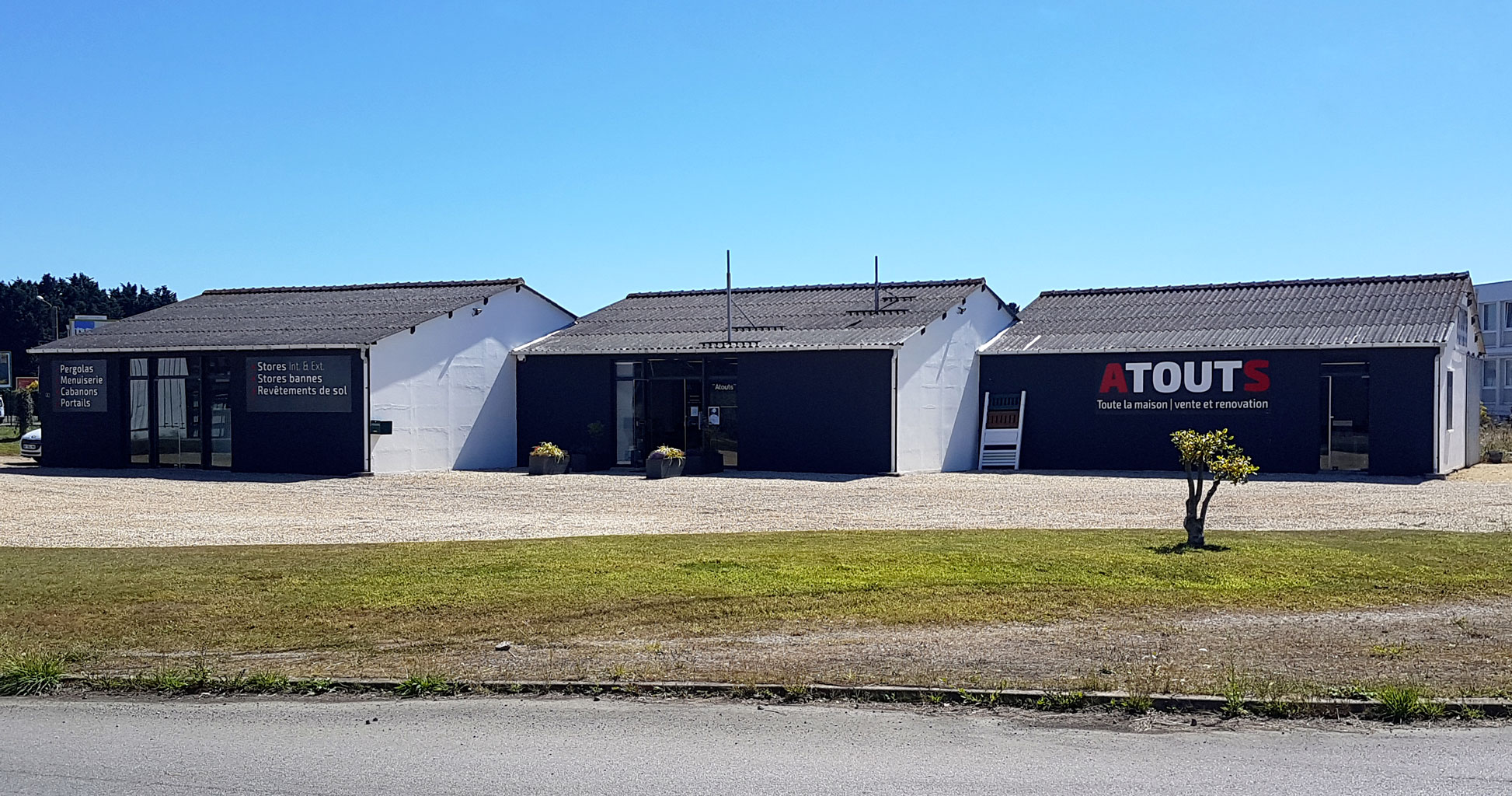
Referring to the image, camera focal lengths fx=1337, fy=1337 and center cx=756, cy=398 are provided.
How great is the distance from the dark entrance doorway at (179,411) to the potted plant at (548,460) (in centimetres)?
647

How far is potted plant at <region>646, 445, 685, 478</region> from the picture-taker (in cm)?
2616

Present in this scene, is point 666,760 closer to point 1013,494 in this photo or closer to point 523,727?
point 523,727

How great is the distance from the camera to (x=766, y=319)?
101ft

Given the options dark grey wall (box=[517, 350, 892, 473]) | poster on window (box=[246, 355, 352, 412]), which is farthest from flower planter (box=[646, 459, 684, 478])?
poster on window (box=[246, 355, 352, 412])

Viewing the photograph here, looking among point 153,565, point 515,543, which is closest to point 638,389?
point 515,543

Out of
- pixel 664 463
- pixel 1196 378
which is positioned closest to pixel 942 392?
pixel 1196 378

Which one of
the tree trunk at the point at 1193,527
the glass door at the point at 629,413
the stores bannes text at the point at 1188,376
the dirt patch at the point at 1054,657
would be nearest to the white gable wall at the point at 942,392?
the stores bannes text at the point at 1188,376

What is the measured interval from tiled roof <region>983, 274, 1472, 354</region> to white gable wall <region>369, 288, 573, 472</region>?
1074 centimetres

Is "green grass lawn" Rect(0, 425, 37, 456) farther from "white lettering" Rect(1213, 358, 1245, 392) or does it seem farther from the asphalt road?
the asphalt road

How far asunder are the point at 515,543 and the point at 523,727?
7.60m

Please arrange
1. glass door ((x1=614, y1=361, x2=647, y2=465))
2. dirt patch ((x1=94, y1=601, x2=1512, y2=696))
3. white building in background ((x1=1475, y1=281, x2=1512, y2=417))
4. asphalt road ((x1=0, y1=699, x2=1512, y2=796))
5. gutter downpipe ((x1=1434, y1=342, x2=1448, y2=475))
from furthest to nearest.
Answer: white building in background ((x1=1475, y1=281, x2=1512, y2=417)) → glass door ((x1=614, y1=361, x2=647, y2=465)) → gutter downpipe ((x1=1434, y1=342, x2=1448, y2=475)) → dirt patch ((x1=94, y1=601, x2=1512, y2=696)) → asphalt road ((x1=0, y1=699, x2=1512, y2=796))

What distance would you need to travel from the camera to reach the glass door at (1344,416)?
25484mm

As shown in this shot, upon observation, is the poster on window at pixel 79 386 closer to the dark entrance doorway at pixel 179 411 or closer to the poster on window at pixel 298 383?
the dark entrance doorway at pixel 179 411

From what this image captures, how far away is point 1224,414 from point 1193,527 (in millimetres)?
14264
